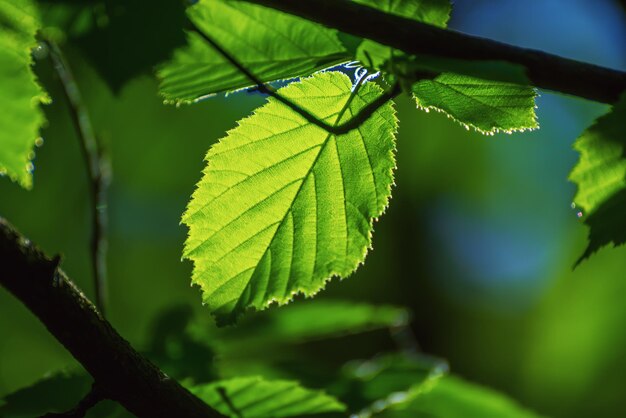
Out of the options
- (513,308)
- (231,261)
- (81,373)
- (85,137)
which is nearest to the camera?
(231,261)

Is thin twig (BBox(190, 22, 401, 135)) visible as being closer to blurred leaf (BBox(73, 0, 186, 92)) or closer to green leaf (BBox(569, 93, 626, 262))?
blurred leaf (BBox(73, 0, 186, 92))

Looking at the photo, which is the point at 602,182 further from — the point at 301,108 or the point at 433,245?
the point at 433,245

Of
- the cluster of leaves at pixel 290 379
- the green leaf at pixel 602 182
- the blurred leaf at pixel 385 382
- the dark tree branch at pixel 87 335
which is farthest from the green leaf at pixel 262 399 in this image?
the green leaf at pixel 602 182

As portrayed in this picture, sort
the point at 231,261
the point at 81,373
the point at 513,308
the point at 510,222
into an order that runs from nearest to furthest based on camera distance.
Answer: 1. the point at 231,261
2. the point at 81,373
3. the point at 513,308
4. the point at 510,222

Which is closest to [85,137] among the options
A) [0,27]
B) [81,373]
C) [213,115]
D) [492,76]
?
[81,373]

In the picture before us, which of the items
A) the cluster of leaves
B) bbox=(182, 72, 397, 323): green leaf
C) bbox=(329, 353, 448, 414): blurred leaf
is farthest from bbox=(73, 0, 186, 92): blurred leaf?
bbox=(329, 353, 448, 414): blurred leaf

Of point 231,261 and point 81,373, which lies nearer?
point 231,261

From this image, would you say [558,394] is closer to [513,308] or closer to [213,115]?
[513,308]
